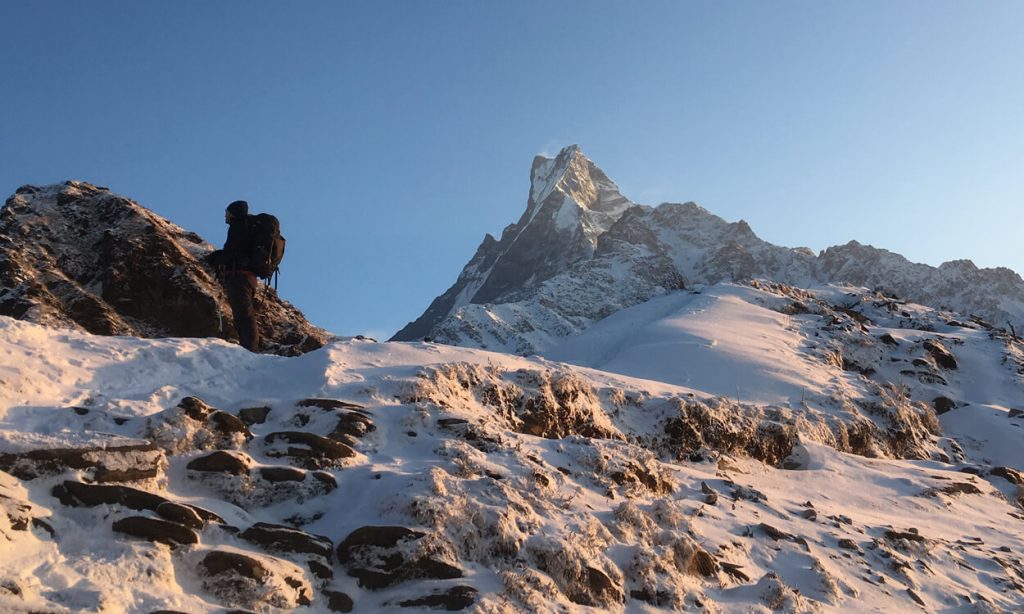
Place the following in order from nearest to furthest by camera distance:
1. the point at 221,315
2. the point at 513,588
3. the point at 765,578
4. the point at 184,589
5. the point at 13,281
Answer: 1. the point at 184,589
2. the point at 513,588
3. the point at 765,578
4. the point at 13,281
5. the point at 221,315

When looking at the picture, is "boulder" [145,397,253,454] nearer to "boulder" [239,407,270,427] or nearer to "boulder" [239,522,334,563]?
"boulder" [239,407,270,427]

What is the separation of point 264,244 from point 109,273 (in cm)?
493

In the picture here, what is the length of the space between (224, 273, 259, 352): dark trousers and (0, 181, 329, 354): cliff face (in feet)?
4.06

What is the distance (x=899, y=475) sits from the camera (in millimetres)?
13469

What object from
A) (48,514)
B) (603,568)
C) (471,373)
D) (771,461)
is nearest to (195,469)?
(48,514)

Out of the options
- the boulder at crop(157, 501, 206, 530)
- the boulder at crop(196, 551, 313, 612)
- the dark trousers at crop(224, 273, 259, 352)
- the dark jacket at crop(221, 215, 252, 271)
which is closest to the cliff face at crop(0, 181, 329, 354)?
the dark trousers at crop(224, 273, 259, 352)

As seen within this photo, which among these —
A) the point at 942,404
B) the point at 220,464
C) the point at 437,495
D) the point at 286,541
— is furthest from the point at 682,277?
the point at 286,541

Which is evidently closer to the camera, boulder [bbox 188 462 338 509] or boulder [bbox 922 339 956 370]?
boulder [bbox 188 462 338 509]

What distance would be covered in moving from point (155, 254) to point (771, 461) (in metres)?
13.0

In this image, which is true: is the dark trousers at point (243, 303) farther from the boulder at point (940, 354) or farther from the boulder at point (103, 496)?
the boulder at point (940, 354)

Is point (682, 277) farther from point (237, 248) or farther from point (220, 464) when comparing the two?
point (220, 464)

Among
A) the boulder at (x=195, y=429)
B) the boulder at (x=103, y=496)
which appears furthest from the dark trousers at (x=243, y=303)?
the boulder at (x=103, y=496)

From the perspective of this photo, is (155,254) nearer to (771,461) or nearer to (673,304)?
(771,461)

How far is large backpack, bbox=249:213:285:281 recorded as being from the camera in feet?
38.0
